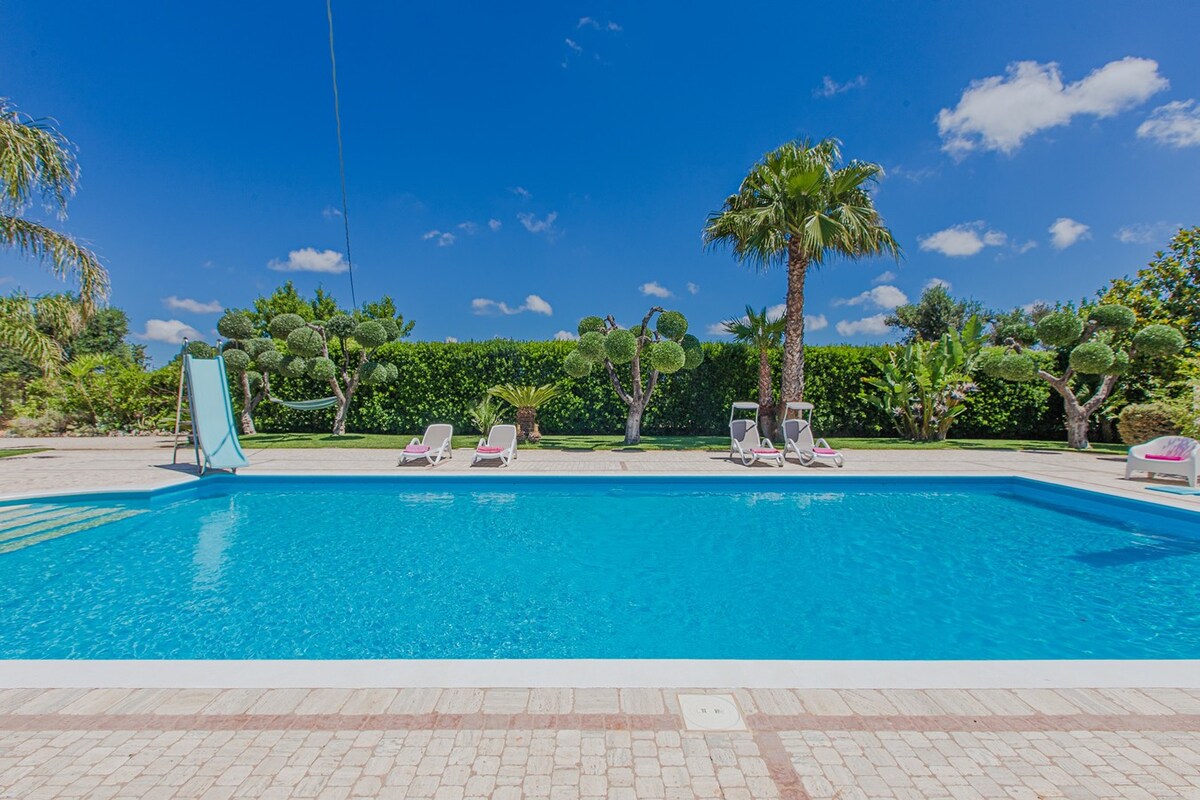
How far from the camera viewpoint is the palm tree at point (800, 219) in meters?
13.2

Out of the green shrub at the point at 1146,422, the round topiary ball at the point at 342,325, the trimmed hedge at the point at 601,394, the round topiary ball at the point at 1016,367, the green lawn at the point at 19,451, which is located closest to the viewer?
the green lawn at the point at 19,451

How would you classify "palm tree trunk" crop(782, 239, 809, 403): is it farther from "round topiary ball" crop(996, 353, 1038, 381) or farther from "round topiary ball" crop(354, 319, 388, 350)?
"round topiary ball" crop(354, 319, 388, 350)

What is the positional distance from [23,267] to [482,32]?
1416 centimetres

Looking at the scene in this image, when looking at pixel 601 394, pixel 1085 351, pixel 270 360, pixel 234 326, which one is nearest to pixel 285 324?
pixel 270 360

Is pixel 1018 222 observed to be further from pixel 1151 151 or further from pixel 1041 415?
pixel 1041 415

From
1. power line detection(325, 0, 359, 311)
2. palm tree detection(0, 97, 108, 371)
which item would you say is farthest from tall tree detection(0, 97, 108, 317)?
power line detection(325, 0, 359, 311)

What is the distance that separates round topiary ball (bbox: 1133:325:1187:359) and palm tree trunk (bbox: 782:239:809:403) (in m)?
8.71

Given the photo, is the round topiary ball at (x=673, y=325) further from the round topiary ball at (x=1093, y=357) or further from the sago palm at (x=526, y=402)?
the round topiary ball at (x=1093, y=357)

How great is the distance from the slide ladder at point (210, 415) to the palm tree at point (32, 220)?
193 inches

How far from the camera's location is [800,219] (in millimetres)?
13562

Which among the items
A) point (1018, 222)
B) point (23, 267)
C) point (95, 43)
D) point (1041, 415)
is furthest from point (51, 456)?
point (1018, 222)

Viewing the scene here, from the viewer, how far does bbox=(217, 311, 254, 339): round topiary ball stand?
15.1 m

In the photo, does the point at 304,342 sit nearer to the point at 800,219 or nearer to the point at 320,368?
the point at 320,368

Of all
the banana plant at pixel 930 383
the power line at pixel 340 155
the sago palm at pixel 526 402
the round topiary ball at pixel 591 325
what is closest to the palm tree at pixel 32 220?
the power line at pixel 340 155
